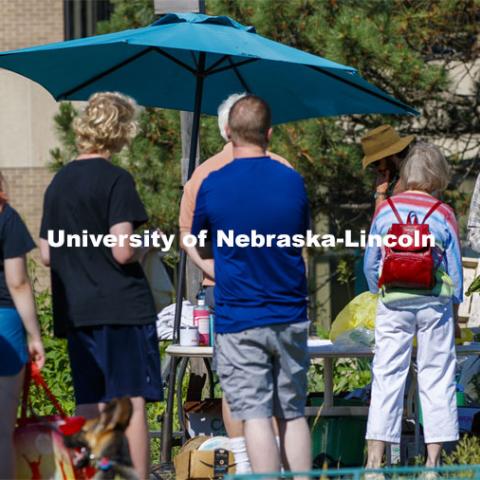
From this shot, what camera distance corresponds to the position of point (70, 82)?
755 centimetres

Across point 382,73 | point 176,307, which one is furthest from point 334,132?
point 176,307

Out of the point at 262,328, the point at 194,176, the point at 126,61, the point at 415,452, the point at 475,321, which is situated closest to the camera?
the point at 262,328

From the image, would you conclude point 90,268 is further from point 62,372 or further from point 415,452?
point 62,372

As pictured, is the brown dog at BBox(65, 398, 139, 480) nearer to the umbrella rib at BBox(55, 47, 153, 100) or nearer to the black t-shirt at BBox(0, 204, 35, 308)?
the black t-shirt at BBox(0, 204, 35, 308)

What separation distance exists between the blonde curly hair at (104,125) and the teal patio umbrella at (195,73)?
3.82 feet

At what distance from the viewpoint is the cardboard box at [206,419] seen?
6863 millimetres

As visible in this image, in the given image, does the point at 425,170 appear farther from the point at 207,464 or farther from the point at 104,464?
the point at 104,464

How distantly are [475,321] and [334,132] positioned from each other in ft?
7.92

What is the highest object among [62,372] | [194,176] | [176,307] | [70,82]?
[70,82]

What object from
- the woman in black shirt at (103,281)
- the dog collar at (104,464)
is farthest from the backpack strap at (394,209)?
the dog collar at (104,464)

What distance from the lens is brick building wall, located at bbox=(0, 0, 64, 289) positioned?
51.1 feet

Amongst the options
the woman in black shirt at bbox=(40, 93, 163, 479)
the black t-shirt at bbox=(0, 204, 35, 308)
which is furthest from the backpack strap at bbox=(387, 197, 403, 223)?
the black t-shirt at bbox=(0, 204, 35, 308)

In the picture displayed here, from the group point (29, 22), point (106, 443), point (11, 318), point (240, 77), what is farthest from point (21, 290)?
point (29, 22)

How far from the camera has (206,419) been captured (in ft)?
22.5
